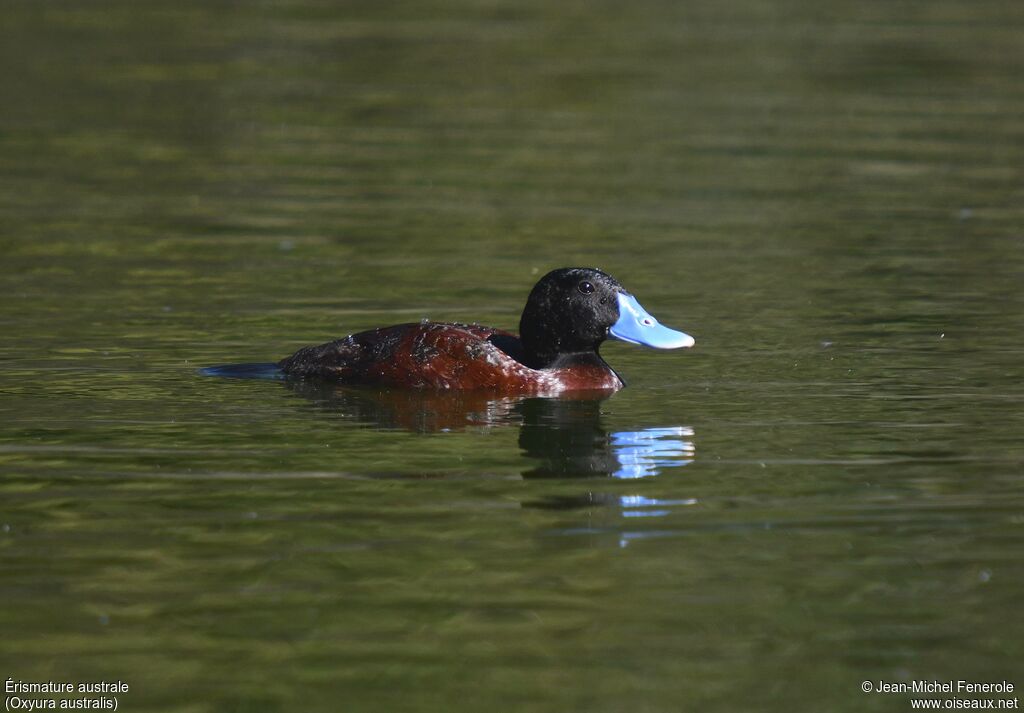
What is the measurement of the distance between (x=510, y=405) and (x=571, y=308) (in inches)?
24.9

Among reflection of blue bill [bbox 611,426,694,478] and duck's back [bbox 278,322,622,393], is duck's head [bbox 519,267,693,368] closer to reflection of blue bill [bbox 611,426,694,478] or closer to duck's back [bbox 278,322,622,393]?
duck's back [bbox 278,322,622,393]

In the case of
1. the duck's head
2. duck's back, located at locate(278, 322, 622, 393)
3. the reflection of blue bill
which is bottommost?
the reflection of blue bill

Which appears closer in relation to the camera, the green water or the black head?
the green water

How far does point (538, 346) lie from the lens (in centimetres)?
988

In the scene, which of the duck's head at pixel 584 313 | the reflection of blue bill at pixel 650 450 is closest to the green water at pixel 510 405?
the reflection of blue bill at pixel 650 450

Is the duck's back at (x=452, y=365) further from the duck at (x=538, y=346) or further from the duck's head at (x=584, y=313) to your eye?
the duck's head at (x=584, y=313)

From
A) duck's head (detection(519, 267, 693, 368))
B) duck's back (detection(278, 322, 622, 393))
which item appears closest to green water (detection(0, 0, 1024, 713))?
duck's back (detection(278, 322, 622, 393))

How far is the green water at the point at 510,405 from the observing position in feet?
20.3

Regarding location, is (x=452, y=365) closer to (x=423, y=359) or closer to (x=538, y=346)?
(x=423, y=359)

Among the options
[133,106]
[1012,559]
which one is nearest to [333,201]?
[133,106]

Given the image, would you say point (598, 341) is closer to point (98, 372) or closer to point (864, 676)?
point (98, 372)

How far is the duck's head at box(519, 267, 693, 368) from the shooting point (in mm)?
9750

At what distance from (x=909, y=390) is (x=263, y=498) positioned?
3818 millimetres

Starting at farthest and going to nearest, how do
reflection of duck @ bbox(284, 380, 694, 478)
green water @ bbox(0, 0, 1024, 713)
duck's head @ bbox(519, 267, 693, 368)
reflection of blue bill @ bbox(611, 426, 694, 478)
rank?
duck's head @ bbox(519, 267, 693, 368) → reflection of duck @ bbox(284, 380, 694, 478) → reflection of blue bill @ bbox(611, 426, 694, 478) → green water @ bbox(0, 0, 1024, 713)
